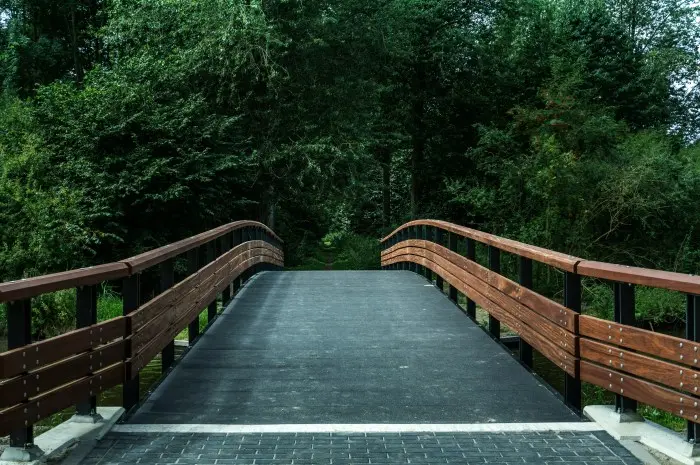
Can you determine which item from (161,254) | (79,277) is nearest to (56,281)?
(79,277)

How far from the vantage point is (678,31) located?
4362cm

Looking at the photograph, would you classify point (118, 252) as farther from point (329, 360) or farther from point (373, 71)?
point (329, 360)

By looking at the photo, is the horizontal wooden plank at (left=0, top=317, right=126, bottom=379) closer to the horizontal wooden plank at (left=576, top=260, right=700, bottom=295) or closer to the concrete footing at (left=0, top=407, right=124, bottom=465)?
the concrete footing at (left=0, top=407, right=124, bottom=465)

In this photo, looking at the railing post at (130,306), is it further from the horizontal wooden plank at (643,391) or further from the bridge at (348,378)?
the horizontal wooden plank at (643,391)

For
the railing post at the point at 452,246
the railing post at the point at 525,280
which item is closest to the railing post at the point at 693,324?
the railing post at the point at 525,280

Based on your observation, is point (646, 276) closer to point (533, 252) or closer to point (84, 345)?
point (533, 252)

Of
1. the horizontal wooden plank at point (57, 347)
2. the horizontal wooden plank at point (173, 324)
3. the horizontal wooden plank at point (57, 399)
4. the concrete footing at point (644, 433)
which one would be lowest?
the concrete footing at point (644, 433)

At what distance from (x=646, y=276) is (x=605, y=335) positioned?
0.68 m

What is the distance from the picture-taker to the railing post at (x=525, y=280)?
643cm

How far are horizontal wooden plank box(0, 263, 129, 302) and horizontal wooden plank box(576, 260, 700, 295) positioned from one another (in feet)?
9.82

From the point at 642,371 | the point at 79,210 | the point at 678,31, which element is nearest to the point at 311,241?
the point at 79,210

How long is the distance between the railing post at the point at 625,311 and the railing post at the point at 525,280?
4.90 feet

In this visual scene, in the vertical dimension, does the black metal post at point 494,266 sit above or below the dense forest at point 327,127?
below

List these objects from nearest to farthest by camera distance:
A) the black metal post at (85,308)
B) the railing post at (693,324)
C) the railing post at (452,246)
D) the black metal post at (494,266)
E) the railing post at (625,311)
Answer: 1. the railing post at (693,324)
2. the black metal post at (85,308)
3. the railing post at (625,311)
4. the black metal post at (494,266)
5. the railing post at (452,246)
